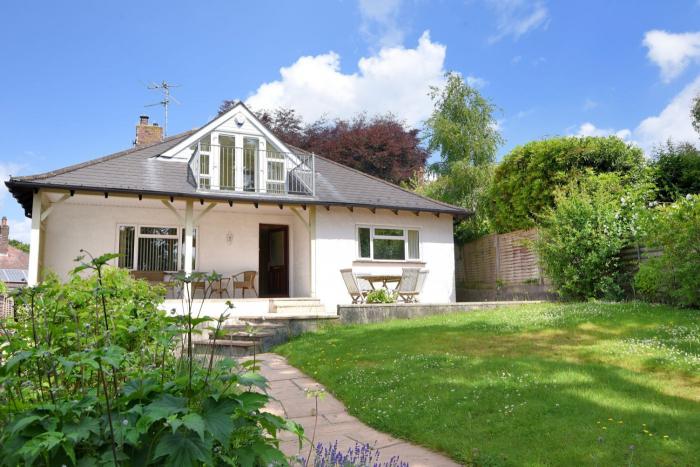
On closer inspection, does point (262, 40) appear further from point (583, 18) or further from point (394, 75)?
point (394, 75)

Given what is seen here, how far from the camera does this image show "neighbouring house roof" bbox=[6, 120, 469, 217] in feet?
41.7

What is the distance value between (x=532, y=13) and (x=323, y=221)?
889cm

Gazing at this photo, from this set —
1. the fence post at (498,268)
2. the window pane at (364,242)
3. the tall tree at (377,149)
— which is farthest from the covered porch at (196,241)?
the tall tree at (377,149)

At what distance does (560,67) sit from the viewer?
1683 centimetres

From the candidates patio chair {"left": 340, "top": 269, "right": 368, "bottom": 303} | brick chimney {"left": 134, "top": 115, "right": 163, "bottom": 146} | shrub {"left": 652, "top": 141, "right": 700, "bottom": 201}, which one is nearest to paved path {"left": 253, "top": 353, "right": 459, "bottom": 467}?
patio chair {"left": 340, "top": 269, "right": 368, "bottom": 303}

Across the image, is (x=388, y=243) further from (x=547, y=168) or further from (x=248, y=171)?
(x=547, y=168)

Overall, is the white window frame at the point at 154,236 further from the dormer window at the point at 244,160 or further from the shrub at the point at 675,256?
the shrub at the point at 675,256

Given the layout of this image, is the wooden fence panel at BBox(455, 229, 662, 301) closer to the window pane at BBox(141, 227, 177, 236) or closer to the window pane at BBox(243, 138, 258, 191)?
the window pane at BBox(243, 138, 258, 191)

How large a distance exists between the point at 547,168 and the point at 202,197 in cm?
A: 1008

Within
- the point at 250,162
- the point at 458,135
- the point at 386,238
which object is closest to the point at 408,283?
the point at 386,238

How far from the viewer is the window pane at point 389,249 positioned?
16.0 meters

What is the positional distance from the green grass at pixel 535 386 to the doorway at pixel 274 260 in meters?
8.37

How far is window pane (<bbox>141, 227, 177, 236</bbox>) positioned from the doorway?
2817mm

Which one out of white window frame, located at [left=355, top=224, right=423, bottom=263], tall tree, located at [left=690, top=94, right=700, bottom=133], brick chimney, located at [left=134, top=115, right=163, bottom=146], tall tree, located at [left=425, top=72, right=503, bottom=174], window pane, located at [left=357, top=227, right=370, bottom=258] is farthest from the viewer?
tall tree, located at [left=690, top=94, right=700, bottom=133]
